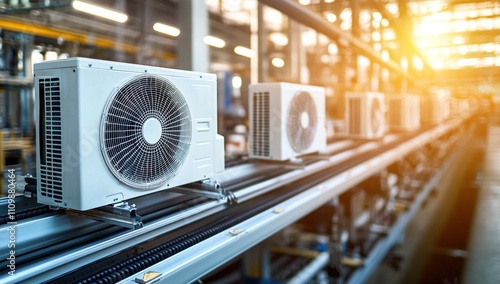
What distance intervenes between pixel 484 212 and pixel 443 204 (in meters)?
6.40

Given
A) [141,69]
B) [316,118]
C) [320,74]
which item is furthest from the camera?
[320,74]

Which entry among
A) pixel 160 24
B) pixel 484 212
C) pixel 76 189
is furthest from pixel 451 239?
pixel 76 189

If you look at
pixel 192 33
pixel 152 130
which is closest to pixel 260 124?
pixel 192 33

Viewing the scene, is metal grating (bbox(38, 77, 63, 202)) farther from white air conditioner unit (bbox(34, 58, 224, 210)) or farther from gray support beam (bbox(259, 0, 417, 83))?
gray support beam (bbox(259, 0, 417, 83))

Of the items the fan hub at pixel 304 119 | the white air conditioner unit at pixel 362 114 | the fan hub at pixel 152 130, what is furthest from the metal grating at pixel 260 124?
the white air conditioner unit at pixel 362 114

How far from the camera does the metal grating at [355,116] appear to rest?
3.47 metres

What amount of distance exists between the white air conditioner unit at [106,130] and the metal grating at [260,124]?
71cm

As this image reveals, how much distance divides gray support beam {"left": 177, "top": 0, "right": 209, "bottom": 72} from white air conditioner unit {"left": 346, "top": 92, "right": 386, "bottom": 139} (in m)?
2.08

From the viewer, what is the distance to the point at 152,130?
3.70 feet

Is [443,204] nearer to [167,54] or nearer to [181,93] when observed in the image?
[167,54]

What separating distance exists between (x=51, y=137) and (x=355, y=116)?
9.54 feet

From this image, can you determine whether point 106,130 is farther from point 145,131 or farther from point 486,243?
point 486,243

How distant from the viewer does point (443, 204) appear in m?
7.74

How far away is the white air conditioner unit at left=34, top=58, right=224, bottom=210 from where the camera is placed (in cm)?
96
